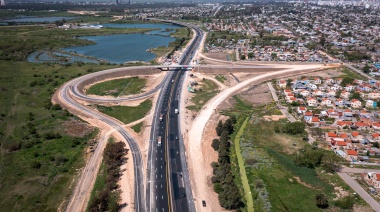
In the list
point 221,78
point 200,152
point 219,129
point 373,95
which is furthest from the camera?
point 221,78

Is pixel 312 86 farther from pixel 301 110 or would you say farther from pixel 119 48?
pixel 119 48

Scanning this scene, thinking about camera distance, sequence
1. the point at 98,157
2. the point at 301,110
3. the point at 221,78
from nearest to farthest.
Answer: the point at 98,157
the point at 301,110
the point at 221,78

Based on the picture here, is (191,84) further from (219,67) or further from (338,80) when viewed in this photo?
(338,80)

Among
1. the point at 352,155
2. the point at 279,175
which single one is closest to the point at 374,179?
the point at 352,155

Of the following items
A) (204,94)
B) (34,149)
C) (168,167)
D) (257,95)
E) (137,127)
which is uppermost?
(257,95)

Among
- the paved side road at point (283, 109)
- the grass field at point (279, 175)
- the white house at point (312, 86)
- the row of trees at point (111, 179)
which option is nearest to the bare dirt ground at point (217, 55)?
the paved side road at point (283, 109)

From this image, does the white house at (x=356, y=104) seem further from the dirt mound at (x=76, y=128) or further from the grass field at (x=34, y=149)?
the dirt mound at (x=76, y=128)

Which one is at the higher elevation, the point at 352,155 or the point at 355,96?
the point at 355,96
